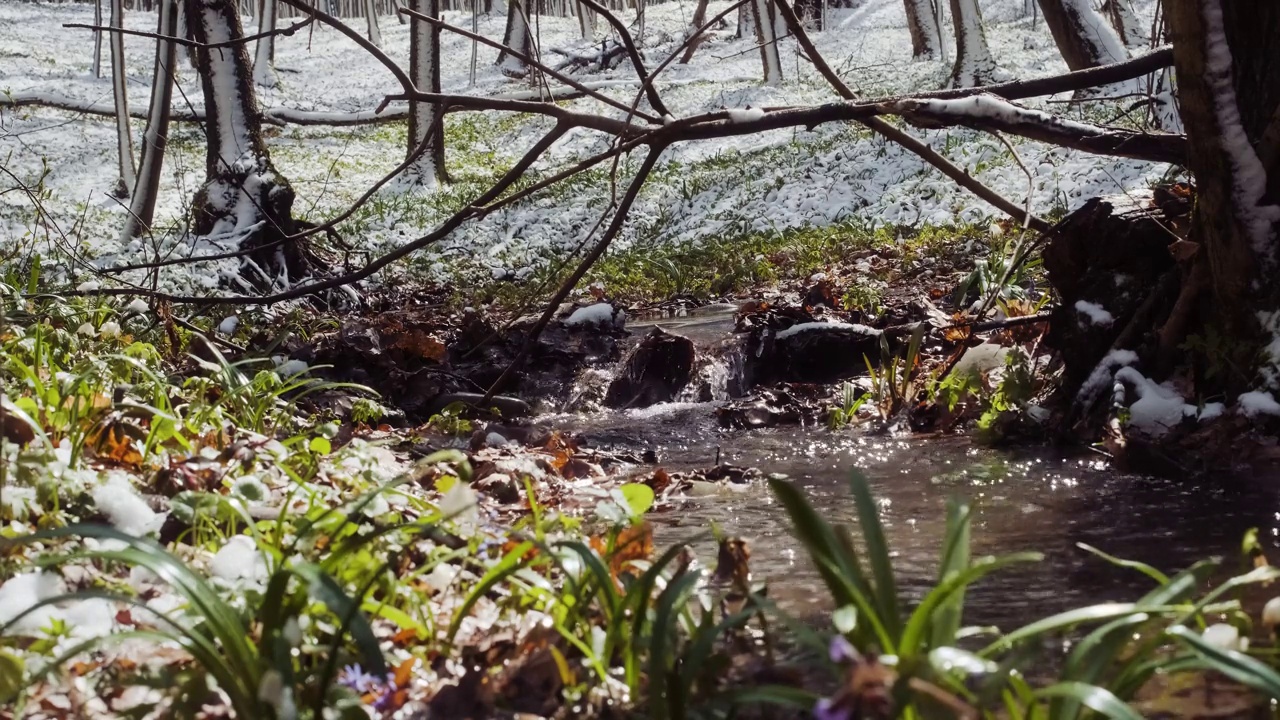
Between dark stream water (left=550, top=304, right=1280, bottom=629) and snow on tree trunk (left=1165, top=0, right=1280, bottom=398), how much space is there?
63 centimetres

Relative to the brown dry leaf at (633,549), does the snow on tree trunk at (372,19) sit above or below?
above

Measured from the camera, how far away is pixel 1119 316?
4422mm

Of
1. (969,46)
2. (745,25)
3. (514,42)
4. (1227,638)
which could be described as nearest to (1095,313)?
(1227,638)

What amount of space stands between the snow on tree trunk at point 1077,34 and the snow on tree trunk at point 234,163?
850 cm

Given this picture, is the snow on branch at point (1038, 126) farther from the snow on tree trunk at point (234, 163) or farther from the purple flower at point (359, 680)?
the snow on tree trunk at point (234, 163)

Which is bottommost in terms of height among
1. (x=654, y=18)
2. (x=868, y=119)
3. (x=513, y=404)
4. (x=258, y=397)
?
(x=513, y=404)

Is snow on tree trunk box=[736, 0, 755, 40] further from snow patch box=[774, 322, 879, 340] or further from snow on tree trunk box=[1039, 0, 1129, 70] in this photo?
snow patch box=[774, 322, 879, 340]

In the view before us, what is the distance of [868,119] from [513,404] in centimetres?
276

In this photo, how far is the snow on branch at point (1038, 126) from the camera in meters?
4.14

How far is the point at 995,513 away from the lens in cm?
339

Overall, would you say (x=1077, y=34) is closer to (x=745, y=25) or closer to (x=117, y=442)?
(x=117, y=442)

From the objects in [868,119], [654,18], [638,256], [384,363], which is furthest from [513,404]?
[654,18]

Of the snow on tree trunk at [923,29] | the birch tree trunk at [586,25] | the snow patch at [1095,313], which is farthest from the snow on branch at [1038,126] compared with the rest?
the birch tree trunk at [586,25]

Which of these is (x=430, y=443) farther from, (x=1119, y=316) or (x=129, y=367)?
(x=1119, y=316)
